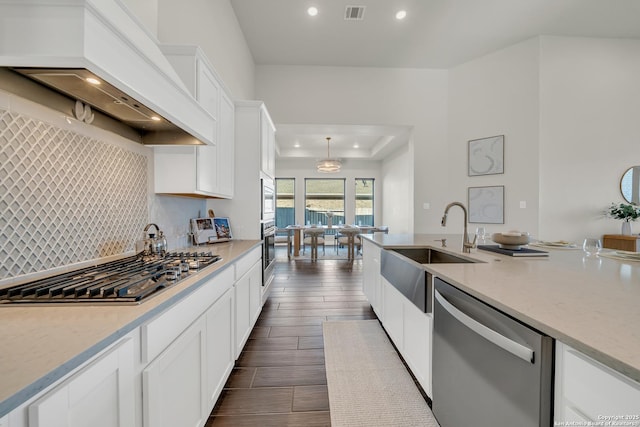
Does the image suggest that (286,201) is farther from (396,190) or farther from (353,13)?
(353,13)

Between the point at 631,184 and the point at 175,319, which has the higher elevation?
the point at 631,184

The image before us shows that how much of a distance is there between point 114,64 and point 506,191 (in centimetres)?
520

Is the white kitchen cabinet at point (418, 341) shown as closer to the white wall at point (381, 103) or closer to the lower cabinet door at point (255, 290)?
the lower cabinet door at point (255, 290)

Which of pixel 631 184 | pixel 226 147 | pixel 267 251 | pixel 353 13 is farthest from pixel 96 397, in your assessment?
pixel 631 184

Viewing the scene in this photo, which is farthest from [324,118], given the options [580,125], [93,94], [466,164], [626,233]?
[626,233]

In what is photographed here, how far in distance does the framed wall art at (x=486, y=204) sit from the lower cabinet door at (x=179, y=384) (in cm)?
487

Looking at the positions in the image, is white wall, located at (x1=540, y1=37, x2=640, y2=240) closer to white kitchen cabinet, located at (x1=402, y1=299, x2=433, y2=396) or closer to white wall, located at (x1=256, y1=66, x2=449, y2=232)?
white wall, located at (x1=256, y1=66, x2=449, y2=232)

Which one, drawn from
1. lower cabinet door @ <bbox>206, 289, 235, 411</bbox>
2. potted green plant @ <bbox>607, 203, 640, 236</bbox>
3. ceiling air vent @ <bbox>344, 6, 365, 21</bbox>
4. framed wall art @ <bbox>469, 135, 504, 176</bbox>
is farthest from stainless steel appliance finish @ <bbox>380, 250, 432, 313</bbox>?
potted green plant @ <bbox>607, 203, 640, 236</bbox>

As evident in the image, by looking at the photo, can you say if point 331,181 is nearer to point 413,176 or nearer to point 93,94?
point 413,176

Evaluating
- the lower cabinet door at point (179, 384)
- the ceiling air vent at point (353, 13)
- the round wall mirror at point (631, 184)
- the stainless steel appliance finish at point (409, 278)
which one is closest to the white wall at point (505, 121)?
the round wall mirror at point (631, 184)

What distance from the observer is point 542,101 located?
13.4 ft

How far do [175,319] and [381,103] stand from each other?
15.8 ft

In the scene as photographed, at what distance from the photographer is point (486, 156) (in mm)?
4531

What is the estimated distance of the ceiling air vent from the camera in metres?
3.38
